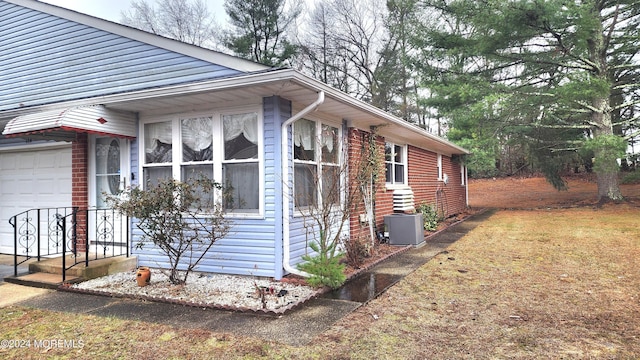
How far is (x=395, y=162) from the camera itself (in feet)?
34.4

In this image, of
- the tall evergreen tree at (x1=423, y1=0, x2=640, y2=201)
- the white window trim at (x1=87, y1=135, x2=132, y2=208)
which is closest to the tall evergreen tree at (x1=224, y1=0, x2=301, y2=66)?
the tall evergreen tree at (x1=423, y1=0, x2=640, y2=201)

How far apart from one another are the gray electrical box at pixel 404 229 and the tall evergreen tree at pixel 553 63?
6.51 metres

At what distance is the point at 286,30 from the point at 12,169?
17177 millimetres

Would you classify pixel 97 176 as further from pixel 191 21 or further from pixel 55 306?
pixel 191 21

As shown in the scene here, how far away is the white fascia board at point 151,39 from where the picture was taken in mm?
6227

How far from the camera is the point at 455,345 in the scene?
132 inches

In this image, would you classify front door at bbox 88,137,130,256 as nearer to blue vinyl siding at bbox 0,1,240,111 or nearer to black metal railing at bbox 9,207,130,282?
black metal railing at bbox 9,207,130,282

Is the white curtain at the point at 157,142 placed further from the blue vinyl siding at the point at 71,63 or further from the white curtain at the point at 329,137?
the white curtain at the point at 329,137

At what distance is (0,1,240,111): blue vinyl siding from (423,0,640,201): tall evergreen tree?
10158 mm

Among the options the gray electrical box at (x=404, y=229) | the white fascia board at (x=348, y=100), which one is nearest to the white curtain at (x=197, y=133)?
the white fascia board at (x=348, y=100)

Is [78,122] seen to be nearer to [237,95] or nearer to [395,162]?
[237,95]

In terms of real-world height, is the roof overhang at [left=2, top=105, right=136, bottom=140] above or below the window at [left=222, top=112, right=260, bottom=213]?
above

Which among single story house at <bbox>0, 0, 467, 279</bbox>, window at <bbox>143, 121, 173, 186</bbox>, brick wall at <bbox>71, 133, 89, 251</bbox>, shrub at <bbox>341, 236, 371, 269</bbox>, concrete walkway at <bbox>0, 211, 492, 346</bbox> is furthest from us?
brick wall at <bbox>71, 133, 89, 251</bbox>

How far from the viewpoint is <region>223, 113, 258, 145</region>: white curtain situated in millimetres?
5742
